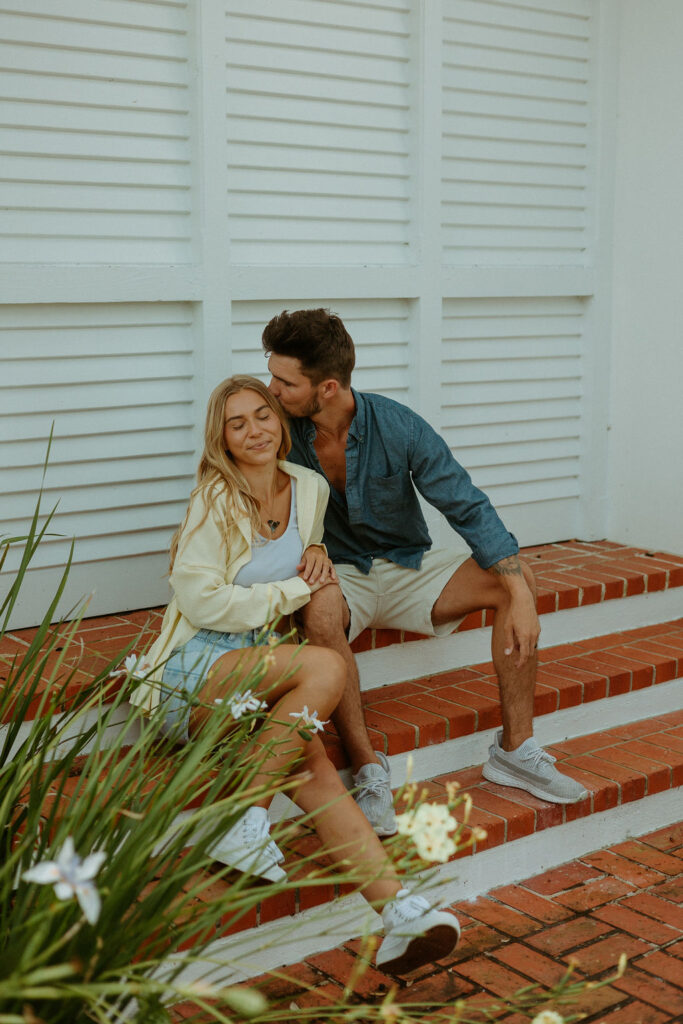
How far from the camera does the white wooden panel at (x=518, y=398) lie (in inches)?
166

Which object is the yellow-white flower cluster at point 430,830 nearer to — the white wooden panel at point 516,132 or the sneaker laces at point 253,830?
the sneaker laces at point 253,830

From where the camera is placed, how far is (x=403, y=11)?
387cm

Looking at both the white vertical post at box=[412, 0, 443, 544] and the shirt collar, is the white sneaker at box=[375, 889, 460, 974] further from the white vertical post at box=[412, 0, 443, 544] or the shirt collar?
the white vertical post at box=[412, 0, 443, 544]

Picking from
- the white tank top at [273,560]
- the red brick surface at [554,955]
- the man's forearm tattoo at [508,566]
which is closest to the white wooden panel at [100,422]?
the white tank top at [273,560]

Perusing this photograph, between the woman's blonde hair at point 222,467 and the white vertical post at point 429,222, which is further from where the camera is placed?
the white vertical post at point 429,222

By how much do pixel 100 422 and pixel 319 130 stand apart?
1.22 metres

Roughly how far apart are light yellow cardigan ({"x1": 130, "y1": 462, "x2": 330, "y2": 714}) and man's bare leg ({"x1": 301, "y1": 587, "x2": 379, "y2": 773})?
2.5 inches

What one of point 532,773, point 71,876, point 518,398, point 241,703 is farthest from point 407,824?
point 518,398

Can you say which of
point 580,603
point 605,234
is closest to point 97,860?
point 580,603

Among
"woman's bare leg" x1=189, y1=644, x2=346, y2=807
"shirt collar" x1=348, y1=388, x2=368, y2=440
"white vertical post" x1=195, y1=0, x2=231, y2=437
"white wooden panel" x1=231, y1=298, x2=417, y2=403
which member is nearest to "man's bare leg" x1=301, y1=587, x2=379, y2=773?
"woman's bare leg" x1=189, y1=644, x2=346, y2=807

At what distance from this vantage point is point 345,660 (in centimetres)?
288

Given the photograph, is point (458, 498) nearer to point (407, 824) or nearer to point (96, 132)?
point (96, 132)

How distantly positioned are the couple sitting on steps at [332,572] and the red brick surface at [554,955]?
0.18 meters

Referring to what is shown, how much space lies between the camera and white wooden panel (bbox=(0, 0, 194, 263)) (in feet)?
10.3
